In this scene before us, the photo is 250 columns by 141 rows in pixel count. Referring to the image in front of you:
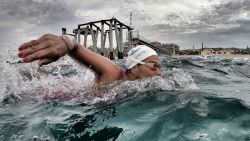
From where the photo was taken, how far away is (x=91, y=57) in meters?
5.23

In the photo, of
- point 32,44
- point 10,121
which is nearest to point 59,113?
point 10,121

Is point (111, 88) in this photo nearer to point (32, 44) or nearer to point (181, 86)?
point (181, 86)

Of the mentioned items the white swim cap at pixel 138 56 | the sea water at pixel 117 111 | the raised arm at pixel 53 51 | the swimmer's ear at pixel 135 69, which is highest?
the raised arm at pixel 53 51

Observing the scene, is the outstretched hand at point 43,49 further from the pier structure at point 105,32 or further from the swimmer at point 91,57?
the pier structure at point 105,32

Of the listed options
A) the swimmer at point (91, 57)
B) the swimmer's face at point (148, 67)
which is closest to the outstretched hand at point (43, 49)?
the swimmer at point (91, 57)

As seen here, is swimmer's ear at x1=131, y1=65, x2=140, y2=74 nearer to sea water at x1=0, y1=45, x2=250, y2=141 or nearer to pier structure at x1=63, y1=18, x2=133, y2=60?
sea water at x1=0, y1=45, x2=250, y2=141

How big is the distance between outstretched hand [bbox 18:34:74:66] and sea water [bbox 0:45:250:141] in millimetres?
807

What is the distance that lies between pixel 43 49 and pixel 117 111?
143 centimetres

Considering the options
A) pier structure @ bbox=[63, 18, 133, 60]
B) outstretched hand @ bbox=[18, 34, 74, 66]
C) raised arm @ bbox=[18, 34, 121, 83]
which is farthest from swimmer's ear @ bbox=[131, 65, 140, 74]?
pier structure @ bbox=[63, 18, 133, 60]

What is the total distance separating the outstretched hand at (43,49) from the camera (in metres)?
3.75

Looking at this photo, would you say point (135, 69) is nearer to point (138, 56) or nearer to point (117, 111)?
point (138, 56)

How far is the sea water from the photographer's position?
3898 mm

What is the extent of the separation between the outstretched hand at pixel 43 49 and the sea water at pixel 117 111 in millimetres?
807

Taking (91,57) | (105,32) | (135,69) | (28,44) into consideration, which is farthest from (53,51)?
(105,32)
